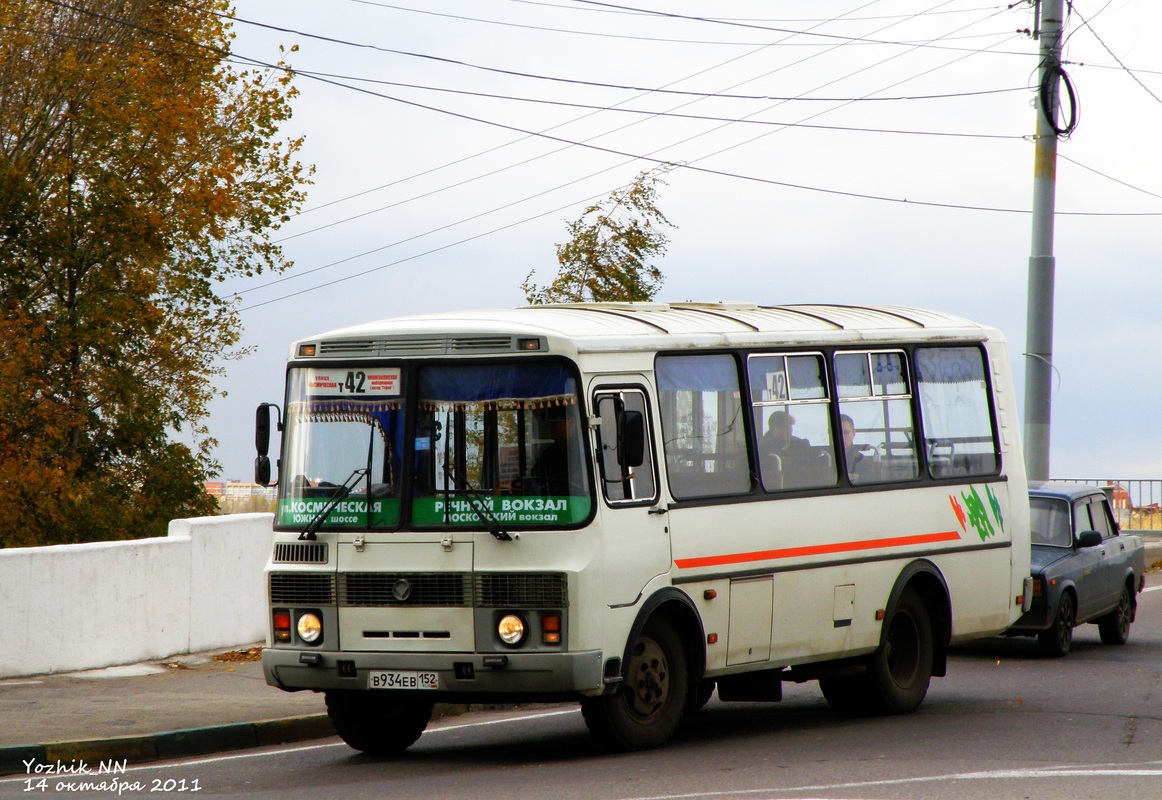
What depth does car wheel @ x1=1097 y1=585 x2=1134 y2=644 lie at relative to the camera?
59.5 feet

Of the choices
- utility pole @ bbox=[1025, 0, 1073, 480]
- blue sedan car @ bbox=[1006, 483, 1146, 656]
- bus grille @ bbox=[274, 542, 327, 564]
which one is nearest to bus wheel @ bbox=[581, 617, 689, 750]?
bus grille @ bbox=[274, 542, 327, 564]

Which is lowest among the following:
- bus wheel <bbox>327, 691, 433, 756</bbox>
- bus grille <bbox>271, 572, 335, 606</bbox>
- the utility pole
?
bus wheel <bbox>327, 691, 433, 756</bbox>

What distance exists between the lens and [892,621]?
517 inches

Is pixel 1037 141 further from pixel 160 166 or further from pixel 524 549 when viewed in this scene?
pixel 524 549

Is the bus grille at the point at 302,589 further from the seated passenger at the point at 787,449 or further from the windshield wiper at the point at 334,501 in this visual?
the seated passenger at the point at 787,449

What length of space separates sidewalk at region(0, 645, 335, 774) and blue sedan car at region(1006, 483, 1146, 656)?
23.7 ft

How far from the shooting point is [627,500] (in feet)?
34.6

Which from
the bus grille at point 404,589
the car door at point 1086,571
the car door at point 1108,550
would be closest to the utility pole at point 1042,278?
the car door at point 1108,550

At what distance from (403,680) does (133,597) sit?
19.9 feet

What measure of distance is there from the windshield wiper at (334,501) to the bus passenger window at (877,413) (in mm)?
3932

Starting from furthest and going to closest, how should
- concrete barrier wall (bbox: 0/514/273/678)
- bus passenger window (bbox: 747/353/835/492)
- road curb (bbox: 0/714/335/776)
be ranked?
concrete barrier wall (bbox: 0/514/273/678), bus passenger window (bbox: 747/353/835/492), road curb (bbox: 0/714/335/776)

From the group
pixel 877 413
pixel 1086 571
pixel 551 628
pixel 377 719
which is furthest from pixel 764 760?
pixel 1086 571

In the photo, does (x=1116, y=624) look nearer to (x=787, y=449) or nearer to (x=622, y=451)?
(x=787, y=449)

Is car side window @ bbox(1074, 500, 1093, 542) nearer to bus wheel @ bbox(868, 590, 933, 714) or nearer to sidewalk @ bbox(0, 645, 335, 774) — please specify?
bus wheel @ bbox(868, 590, 933, 714)
